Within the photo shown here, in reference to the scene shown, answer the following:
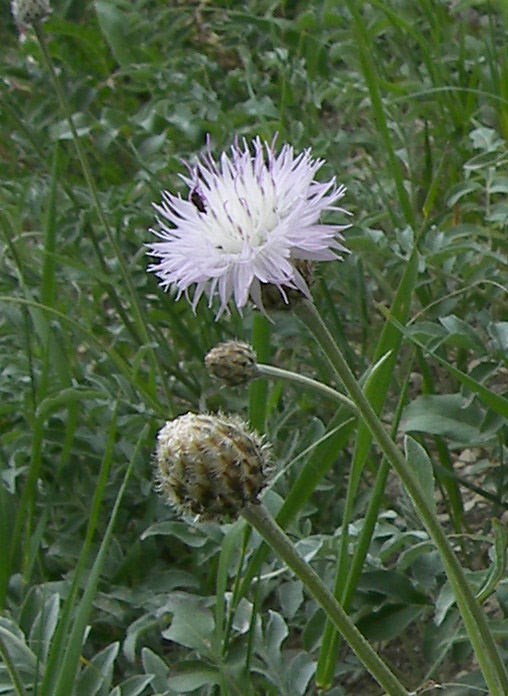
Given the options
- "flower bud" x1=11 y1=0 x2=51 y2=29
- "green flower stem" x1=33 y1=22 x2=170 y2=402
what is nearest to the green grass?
"green flower stem" x1=33 y1=22 x2=170 y2=402

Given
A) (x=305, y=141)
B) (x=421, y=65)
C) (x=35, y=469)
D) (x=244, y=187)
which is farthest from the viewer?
(x=421, y=65)

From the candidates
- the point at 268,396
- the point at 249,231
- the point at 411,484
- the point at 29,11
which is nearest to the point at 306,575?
the point at 411,484

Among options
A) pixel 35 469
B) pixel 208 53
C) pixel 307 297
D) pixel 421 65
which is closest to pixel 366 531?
pixel 307 297

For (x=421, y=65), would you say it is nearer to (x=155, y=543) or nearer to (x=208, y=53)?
(x=208, y=53)

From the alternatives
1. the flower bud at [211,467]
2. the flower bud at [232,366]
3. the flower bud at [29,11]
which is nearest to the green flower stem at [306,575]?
the flower bud at [211,467]

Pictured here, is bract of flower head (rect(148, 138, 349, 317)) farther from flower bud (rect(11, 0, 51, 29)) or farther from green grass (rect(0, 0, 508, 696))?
flower bud (rect(11, 0, 51, 29))

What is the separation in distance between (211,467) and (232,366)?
12cm

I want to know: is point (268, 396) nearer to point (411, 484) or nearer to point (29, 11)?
point (29, 11)

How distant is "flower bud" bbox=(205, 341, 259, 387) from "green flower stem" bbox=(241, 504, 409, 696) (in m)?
0.14

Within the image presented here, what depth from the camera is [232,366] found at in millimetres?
1094

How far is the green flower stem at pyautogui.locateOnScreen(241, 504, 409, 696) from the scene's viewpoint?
39.3 inches

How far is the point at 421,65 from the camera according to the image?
2.55 m

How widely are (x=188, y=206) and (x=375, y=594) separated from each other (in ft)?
1.80

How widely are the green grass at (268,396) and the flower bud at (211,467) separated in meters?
0.27
